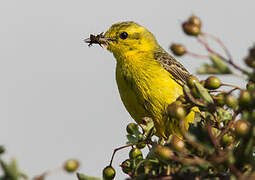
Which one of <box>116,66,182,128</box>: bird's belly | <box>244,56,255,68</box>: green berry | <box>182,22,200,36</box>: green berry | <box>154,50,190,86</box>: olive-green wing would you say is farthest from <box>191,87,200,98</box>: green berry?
<box>154,50,190,86</box>: olive-green wing

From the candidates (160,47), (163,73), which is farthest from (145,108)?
(160,47)

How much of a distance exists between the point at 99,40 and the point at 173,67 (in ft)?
5.28

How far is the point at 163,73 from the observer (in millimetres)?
7668

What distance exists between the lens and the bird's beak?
8.50 meters

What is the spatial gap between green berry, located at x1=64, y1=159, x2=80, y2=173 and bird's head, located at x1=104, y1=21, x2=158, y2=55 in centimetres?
571

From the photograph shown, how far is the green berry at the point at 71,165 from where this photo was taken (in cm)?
248

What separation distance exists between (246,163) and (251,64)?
61cm

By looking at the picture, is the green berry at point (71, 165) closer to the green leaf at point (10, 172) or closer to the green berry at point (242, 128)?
the green leaf at point (10, 172)

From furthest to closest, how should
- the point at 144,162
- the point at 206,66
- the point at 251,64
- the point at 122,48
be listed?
1. the point at 122,48
2. the point at 144,162
3. the point at 206,66
4. the point at 251,64

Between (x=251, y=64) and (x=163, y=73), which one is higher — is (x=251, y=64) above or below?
above

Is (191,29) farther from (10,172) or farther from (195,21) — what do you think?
(10,172)

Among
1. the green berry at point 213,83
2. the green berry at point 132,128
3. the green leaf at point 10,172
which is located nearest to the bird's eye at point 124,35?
the green berry at point 132,128

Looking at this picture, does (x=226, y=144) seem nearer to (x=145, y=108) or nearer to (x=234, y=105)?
(x=234, y=105)

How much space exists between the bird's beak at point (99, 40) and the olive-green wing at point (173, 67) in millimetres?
1017
